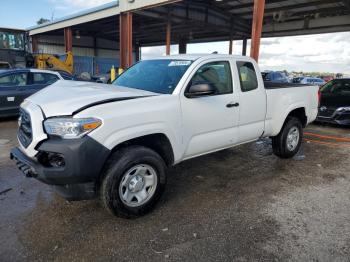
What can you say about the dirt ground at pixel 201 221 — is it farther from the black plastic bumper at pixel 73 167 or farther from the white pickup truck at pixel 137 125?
the black plastic bumper at pixel 73 167

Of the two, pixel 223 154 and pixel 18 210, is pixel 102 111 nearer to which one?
pixel 18 210

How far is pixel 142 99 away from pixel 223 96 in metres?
1.36

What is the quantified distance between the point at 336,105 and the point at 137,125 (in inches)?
298

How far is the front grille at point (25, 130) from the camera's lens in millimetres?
3008

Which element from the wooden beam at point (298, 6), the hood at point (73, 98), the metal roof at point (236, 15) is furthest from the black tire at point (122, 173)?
the wooden beam at point (298, 6)

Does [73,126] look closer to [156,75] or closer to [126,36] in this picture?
[156,75]

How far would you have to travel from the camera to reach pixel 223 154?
232 inches

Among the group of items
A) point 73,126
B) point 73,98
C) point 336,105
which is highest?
point 73,98

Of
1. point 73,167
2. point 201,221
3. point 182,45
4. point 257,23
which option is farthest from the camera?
point 182,45

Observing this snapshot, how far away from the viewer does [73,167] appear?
8.88 feet

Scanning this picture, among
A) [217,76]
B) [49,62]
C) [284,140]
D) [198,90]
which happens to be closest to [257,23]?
[284,140]

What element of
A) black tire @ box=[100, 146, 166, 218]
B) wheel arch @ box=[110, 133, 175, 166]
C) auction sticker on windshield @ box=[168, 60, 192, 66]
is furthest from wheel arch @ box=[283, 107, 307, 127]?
black tire @ box=[100, 146, 166, 218]

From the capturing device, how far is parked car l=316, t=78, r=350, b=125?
8.36 metres

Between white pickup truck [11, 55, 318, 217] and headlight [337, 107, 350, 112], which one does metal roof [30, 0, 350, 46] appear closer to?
headlight [337, 107, 350, 112]
